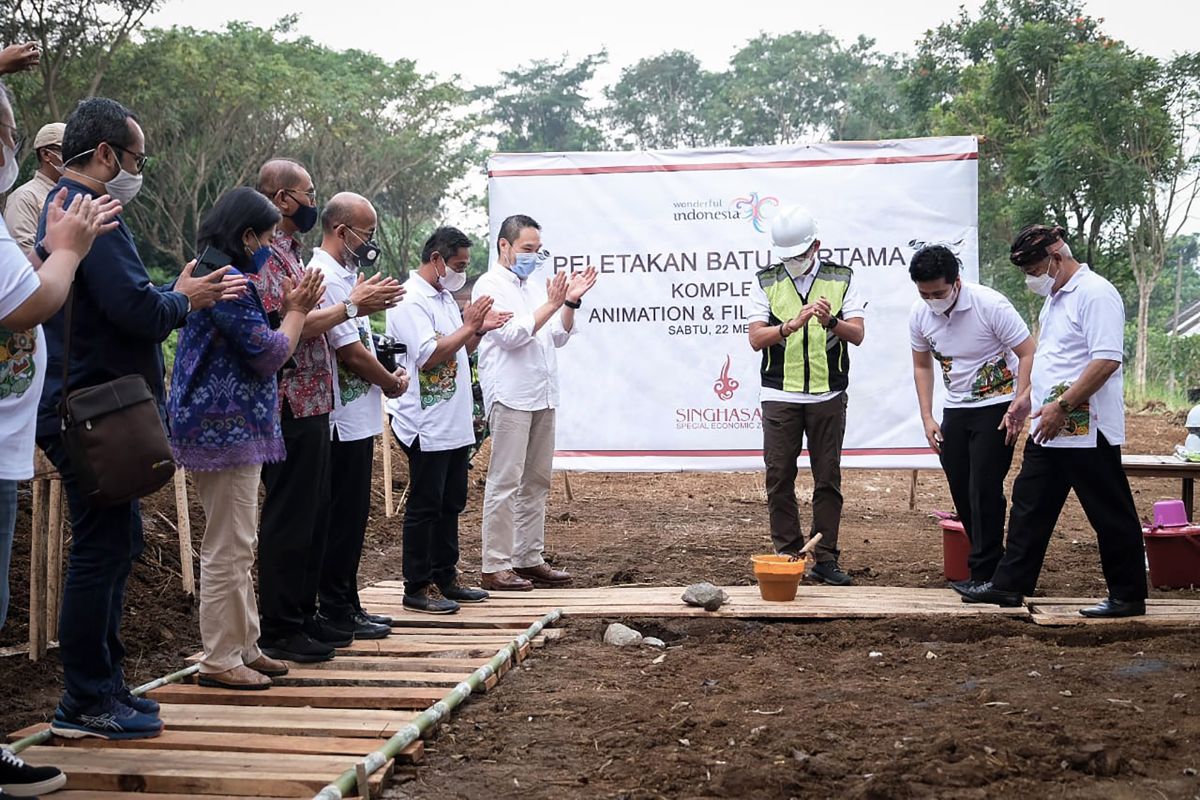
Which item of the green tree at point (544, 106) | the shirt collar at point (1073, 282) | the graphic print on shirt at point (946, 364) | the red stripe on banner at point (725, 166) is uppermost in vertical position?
the green tree at point (544, 106)

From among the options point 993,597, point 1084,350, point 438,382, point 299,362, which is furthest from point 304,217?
point 993,597

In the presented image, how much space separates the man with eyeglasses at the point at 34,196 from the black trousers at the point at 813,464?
3517 mm

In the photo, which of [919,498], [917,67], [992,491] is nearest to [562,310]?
[992,491]

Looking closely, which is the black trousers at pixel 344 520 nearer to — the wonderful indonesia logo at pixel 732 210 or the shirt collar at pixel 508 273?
the shirt collar at pixel 508 273

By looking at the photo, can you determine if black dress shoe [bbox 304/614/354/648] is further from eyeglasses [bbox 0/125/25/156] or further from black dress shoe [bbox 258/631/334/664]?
eyeglasses [bbox 0/125/25/156]

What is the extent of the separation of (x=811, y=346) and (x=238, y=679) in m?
3.32

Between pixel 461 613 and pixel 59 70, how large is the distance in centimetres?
1441

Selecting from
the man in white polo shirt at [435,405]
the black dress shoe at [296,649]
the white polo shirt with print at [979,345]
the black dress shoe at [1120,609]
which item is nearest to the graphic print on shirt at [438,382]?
the man in white polo shirt at [435,405]

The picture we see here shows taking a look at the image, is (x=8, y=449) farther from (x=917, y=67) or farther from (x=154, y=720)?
(x=917, y=67)

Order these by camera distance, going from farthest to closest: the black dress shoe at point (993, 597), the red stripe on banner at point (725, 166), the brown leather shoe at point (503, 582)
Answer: the red stripe on banner at point (725, 166) < the brown leather shoe at point (503, 582) < the black dress shoe at point (993, 597)

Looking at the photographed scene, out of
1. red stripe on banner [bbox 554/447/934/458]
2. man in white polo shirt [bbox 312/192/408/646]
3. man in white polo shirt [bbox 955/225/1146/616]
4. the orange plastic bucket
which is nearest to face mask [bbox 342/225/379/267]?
man in white polo shirt [bbox 312/192/408/646]

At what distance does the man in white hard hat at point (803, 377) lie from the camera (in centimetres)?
600

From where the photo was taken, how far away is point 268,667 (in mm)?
3988

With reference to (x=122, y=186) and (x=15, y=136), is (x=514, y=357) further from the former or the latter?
(x=15, y=136)
